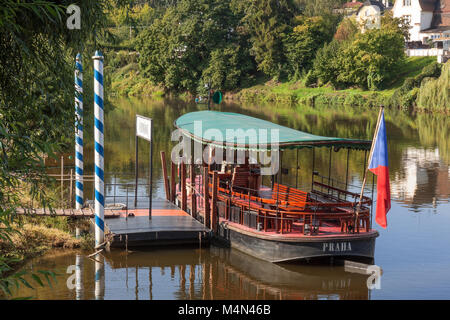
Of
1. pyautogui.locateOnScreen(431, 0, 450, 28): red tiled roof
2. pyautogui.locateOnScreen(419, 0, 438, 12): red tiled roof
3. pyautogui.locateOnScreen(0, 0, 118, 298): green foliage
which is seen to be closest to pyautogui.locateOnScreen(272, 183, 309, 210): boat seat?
pyautogui.locateOnScreen(0, 0, 118, 298): green foliage

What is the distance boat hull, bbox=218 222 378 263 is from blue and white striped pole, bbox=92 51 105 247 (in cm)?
406

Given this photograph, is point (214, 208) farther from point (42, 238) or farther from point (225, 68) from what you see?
point (225, 68)

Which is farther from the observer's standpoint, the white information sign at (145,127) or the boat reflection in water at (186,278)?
the white information sign at (145,127)

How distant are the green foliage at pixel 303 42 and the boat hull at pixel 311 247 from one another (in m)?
67.3

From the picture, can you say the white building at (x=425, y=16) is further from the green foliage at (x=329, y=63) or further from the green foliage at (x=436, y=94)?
the green foliage at (x=436, y=94)

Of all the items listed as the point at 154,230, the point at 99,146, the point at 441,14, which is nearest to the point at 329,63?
the point at 441,14

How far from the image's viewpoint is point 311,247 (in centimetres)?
1616

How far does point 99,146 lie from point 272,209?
5.06 meters

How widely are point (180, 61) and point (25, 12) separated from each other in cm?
7854

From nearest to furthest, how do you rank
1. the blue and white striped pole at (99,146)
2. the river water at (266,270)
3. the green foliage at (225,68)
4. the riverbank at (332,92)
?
the blue and white striped pole at (99,146)
the river water at (266,270)
the riverbank at (332,92)
the green foliage at (225,68)

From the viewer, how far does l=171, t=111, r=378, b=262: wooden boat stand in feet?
53.3

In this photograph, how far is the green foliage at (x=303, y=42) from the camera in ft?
269

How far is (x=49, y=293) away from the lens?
14.3 metres

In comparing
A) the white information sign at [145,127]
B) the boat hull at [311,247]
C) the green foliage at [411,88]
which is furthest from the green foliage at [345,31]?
the boat hull at [311,247]
